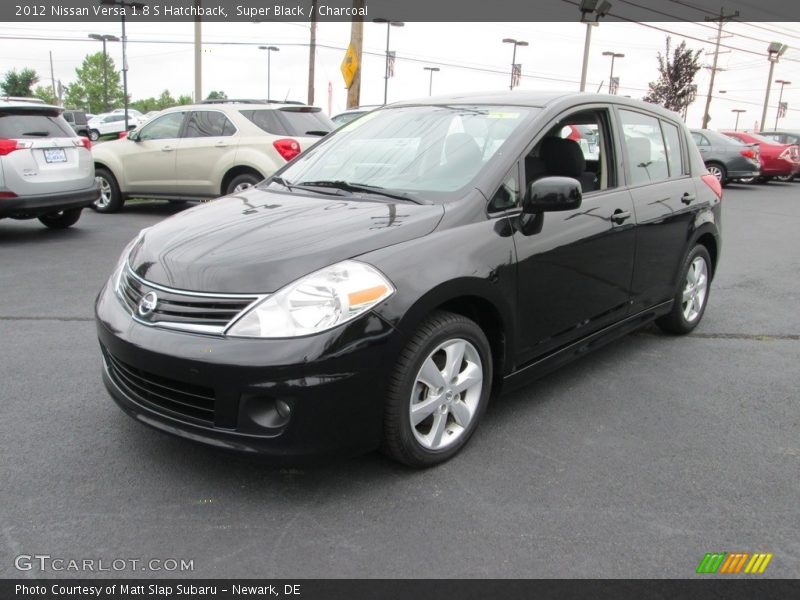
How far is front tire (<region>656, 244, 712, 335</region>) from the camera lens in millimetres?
5000

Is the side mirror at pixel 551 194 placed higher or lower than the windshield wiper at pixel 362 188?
higher

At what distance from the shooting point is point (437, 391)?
305 cm

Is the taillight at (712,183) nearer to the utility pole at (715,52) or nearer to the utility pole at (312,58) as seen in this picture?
the utility pole at (312,58)

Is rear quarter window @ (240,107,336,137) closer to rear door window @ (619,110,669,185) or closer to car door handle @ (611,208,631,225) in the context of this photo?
rear door window @ (619,110,669,185)

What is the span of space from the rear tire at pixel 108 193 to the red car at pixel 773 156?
57.3 ft

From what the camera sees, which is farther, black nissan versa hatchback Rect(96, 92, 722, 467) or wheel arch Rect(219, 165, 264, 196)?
wheel arch Rect(219, 165, 264, 196)

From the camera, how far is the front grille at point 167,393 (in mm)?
2713

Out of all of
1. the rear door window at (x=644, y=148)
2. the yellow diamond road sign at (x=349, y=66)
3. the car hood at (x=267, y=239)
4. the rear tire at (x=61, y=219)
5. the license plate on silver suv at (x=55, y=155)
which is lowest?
the rear tire at (x=61, y=219)

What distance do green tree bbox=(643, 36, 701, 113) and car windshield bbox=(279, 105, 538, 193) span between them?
103 feet

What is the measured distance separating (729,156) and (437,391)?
61.3 feet

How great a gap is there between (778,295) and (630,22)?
84.6 ft

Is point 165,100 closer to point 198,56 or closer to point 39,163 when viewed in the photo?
point 198,56

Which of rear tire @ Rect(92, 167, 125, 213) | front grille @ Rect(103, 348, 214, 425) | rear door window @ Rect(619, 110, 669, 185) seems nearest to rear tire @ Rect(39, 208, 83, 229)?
rear tire @ Rect(92, 167, 125, 213)

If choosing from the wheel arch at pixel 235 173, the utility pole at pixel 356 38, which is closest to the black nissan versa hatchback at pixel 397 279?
the wheel arch at pixel 235 173
